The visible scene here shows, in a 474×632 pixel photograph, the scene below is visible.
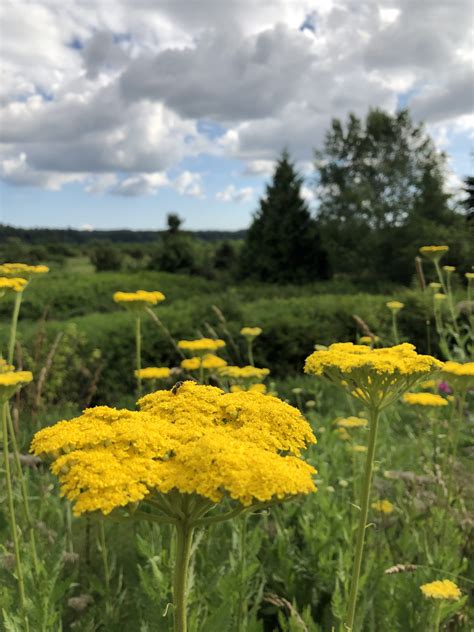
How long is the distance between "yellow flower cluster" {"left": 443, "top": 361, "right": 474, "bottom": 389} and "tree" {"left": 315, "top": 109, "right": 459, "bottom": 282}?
21.4 metres

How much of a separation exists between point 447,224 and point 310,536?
79.4 ft

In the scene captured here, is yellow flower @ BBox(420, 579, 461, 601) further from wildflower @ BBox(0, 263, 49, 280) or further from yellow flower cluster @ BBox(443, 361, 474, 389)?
wildflower @ BBox(0, 263, 49, 280)

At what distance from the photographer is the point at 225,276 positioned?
92.4ft

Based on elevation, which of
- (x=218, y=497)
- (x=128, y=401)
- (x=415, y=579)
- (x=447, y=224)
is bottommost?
(x=128, y=401)

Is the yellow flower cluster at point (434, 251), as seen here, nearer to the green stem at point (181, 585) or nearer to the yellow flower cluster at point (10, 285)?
the yellow flower cluster at point (10, 285)

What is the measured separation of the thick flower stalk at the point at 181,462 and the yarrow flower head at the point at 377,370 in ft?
0.72

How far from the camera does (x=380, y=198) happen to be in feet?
89.3

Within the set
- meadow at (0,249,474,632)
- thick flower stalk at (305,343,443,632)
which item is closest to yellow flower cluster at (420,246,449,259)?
meadow at (0,249,474,632)

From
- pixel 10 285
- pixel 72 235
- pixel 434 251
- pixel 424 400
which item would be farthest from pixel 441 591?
→ pixel 72 235

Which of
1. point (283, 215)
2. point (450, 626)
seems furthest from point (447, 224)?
point (450, 626)

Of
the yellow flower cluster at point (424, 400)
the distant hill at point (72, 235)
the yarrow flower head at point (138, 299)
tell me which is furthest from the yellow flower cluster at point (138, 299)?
the distant hill at point (72, 235)

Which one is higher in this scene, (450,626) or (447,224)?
(447,224)

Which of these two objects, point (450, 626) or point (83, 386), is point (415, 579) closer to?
point (450, 626)

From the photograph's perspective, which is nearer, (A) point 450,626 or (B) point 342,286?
(A) point 450,626
